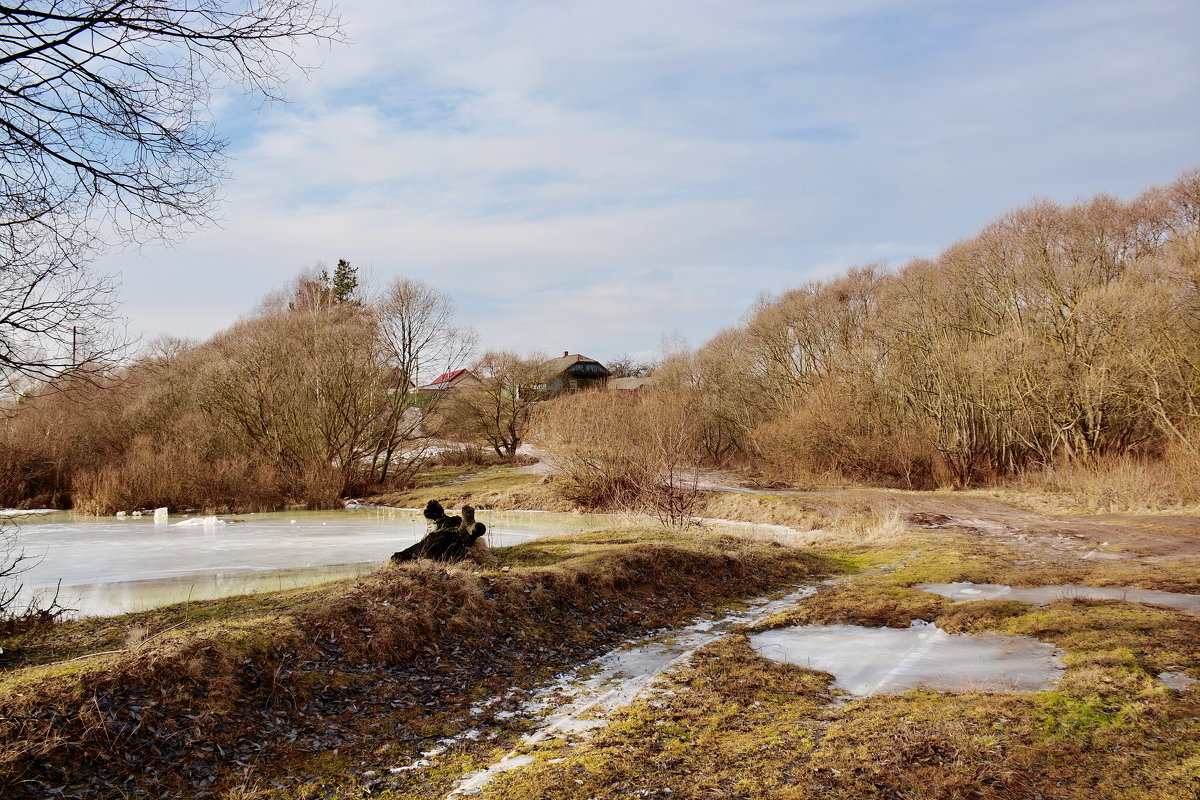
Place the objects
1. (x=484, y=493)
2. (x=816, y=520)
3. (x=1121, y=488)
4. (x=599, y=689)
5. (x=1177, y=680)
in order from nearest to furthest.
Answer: (x=1177, y=680), (x=599, y=689), (x=816, y=520), (x=1121, y=488), (x=484, y=493)

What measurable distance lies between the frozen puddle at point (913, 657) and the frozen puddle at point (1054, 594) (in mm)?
2051

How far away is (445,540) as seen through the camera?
32.8 ft

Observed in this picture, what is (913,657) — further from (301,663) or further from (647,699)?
(301,663)

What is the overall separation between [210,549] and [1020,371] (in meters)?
26.1

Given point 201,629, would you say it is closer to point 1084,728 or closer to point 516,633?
point 516,633

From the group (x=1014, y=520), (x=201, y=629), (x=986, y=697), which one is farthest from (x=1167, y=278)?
(x=201, y=629)

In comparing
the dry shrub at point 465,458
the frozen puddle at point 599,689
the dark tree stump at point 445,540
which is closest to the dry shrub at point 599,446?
the dark tree stump at point 445,540

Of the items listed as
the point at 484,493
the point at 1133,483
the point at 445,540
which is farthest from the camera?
the point at 484,493

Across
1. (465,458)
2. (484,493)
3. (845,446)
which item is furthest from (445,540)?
(465,458)

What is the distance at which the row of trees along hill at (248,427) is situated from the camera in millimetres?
22906

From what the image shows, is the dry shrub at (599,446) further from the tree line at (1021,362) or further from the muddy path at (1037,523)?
the muddy path at (1037,523)

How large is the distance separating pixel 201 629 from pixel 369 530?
41.4 feet

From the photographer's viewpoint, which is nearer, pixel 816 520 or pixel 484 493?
pixel 816 520

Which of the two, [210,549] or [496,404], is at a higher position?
[496,404]
